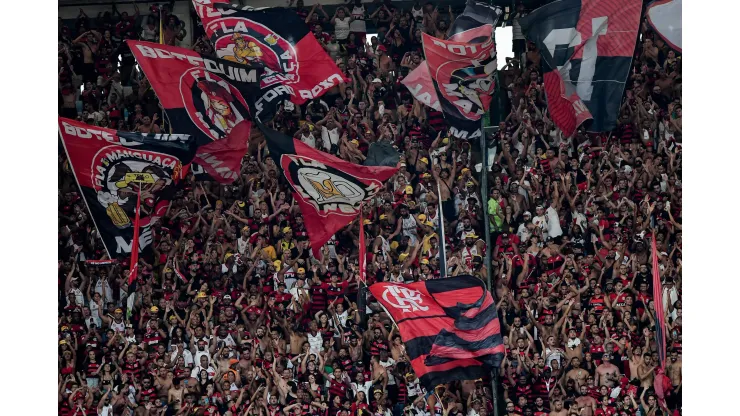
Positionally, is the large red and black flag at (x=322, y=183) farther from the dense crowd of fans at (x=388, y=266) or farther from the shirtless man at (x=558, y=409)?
the shirtless man at (x=558, y=409)

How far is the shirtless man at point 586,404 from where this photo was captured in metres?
19.0

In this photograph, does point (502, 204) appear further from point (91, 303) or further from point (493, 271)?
point (91, 303)

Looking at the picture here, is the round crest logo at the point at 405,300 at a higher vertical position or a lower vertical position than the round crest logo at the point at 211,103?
lower

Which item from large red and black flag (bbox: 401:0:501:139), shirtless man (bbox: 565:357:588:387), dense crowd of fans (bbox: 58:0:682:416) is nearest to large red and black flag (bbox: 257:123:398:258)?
dense crowd of fans (bbox: 58:0:682:416)

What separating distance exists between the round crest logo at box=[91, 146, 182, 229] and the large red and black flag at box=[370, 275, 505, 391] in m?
4.74

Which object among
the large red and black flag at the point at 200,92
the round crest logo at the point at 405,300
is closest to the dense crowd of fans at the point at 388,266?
the large red and black flag at the point at 200,92

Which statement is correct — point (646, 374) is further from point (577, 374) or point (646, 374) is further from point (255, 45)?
point (255, 45)

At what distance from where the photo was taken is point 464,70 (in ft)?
73.4

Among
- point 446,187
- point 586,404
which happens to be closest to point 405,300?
point 586,404

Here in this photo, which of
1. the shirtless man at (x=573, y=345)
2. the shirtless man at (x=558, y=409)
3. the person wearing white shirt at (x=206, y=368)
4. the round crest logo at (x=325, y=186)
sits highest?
the round crest logo at (x=325, y=186)

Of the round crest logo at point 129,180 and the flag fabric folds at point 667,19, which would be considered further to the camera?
the flag fabric folds at point 667,19

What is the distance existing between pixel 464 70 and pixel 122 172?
5.88 m

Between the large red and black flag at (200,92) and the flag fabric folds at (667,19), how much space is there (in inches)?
273

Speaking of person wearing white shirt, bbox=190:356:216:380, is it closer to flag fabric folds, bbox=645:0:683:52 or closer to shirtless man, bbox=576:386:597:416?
shirtless man, bbox=576:386:597:416
